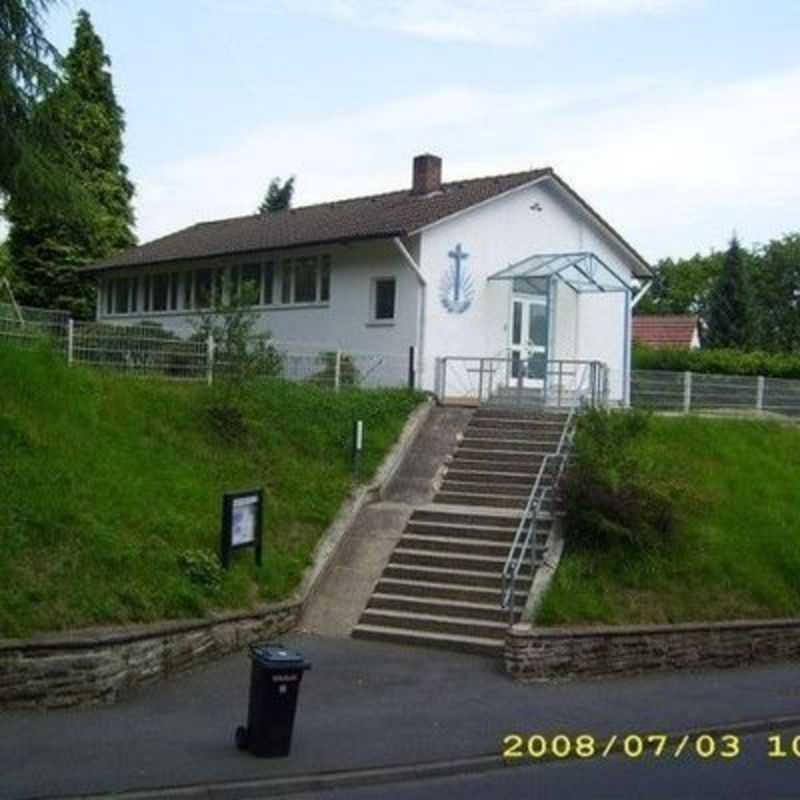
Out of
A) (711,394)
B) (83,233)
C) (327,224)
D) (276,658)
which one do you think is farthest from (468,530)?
(83,233)

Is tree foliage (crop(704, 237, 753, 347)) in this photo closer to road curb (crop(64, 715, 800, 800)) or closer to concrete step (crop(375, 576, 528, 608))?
concrete step (crop(375, 576, 528, 608))

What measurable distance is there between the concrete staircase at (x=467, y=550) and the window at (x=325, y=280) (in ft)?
28.5

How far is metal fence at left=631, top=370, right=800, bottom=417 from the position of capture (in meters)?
26.9

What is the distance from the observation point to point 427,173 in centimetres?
3120

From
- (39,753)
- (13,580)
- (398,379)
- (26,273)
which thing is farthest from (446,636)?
(26,273)

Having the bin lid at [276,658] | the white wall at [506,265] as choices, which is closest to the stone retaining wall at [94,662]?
the bin lid at [276,658]

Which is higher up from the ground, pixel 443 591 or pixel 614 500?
pixel 614 500

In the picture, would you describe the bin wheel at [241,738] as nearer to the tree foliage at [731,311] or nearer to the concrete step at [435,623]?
the concrete step at [435,623]

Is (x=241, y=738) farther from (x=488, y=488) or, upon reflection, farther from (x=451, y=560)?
(x=488, y=488)

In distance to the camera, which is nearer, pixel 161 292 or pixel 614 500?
pixel 614 500

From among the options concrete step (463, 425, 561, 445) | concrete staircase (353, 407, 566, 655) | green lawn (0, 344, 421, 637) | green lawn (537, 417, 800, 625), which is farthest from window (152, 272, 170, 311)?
green lawn (537, 417, 800, 625)

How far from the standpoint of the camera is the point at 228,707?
12.0m

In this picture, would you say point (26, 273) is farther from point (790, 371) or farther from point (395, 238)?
point (790, 371)

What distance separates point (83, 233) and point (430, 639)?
26991mm
